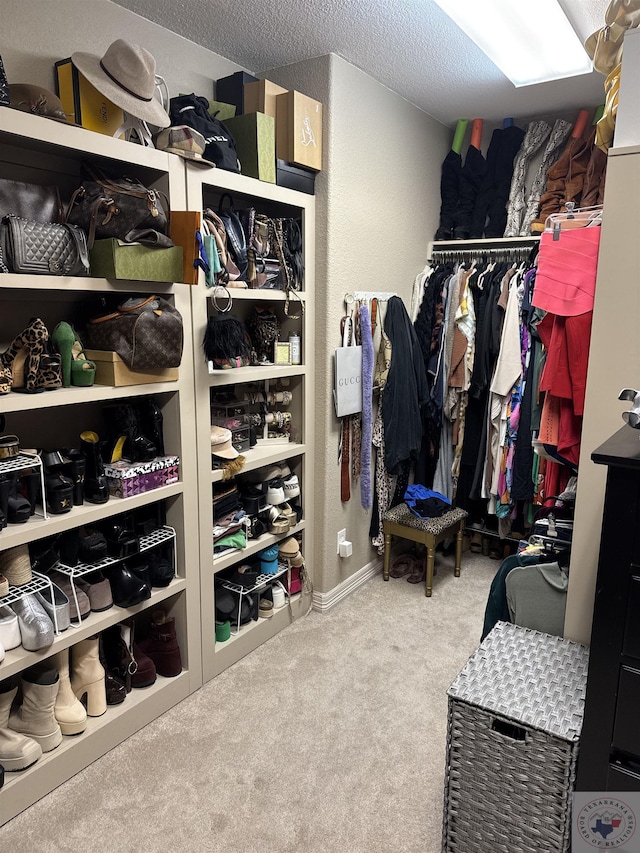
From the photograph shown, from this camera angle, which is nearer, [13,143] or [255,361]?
[13,143]

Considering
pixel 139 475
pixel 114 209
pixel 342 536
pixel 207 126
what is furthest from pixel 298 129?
pixel 342 536

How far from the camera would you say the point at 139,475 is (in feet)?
6.89

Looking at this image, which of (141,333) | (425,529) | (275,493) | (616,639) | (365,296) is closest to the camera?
(616,639)

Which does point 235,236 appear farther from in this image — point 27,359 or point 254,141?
point 27,359

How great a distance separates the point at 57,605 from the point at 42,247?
3.59 ft

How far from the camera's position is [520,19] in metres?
2.13

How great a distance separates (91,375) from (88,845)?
138 cm

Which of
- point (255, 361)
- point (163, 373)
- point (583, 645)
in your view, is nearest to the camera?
point (583, 645)

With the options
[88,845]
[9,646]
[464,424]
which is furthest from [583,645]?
[464,424]

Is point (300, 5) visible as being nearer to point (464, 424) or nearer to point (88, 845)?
point (464, 424)

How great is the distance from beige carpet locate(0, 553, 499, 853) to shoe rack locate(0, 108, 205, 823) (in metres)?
0.09

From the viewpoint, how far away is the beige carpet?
5.76 feet

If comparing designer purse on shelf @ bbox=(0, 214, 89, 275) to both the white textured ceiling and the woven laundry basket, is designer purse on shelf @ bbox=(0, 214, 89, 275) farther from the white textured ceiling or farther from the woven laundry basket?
the woven laundry basket

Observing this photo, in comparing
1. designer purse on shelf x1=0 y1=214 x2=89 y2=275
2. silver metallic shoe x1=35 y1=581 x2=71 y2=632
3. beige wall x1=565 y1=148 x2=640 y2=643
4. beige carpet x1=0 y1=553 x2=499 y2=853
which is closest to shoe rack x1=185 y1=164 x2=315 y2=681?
beige carpet x1=0 y1=553 x2=499 y2=853
